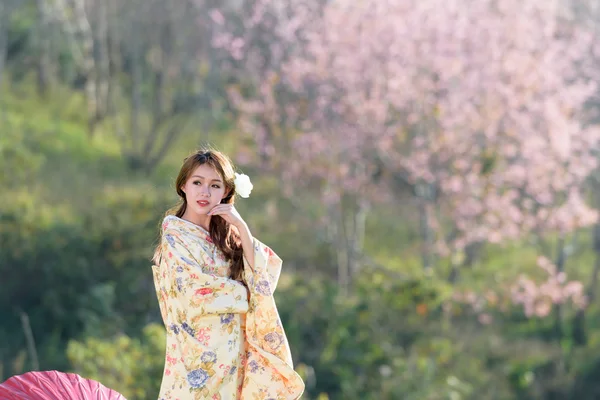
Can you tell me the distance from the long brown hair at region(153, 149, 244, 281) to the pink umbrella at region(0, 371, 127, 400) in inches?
20.1

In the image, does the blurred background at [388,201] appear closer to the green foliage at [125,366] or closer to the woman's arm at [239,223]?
the green foliage at [125,366]

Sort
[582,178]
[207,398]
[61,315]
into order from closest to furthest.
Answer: [207,398], [61,315], [582,178]

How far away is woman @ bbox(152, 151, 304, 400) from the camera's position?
10.3ft

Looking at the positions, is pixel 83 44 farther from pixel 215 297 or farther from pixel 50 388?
pixel 50 388

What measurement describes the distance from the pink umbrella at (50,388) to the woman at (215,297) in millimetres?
290

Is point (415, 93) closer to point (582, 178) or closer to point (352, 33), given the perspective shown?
point (352, 33)


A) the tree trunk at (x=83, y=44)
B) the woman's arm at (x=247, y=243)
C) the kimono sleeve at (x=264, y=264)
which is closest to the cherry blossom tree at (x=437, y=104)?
the tree trunk at (x=83, y=44)

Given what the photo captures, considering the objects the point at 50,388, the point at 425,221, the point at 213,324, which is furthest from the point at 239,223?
the point at 425,221

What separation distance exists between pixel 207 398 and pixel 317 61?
796cm

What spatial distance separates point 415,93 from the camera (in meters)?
10.6

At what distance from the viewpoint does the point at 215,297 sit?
10.3 ft

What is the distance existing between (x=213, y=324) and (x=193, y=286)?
0.16m

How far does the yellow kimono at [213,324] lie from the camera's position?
3141mm

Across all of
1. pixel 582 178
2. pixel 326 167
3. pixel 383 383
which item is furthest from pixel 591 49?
pixel 383 383
